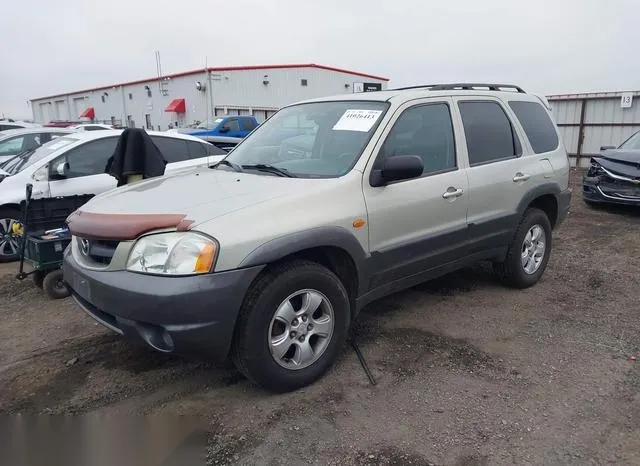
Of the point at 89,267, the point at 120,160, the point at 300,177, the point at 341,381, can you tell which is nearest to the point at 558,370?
the point at 341,381

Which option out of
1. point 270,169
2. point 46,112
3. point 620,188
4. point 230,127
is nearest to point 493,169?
point 270,169

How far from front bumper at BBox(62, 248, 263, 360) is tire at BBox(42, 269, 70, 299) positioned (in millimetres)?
2558

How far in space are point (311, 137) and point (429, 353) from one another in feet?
6.21

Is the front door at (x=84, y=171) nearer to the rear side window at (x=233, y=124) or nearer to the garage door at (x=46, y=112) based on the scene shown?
the rear side window at (x=233, y=124)

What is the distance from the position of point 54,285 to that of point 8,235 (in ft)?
6.56

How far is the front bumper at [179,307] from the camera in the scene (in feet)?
9.29

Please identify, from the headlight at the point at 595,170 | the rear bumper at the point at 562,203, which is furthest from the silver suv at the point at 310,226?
the headlight at the point at 595,170

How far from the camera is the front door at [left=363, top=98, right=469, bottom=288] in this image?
12.2 feet

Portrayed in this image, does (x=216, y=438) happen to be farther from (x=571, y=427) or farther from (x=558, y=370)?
(x=558, y=370)

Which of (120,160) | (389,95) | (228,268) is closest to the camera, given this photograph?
(228,268)

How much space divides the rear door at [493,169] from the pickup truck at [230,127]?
13359 millimetres

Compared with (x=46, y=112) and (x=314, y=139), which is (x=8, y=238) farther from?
(x=46, y=112)

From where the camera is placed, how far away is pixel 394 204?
376cm

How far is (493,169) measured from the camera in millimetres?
4633
